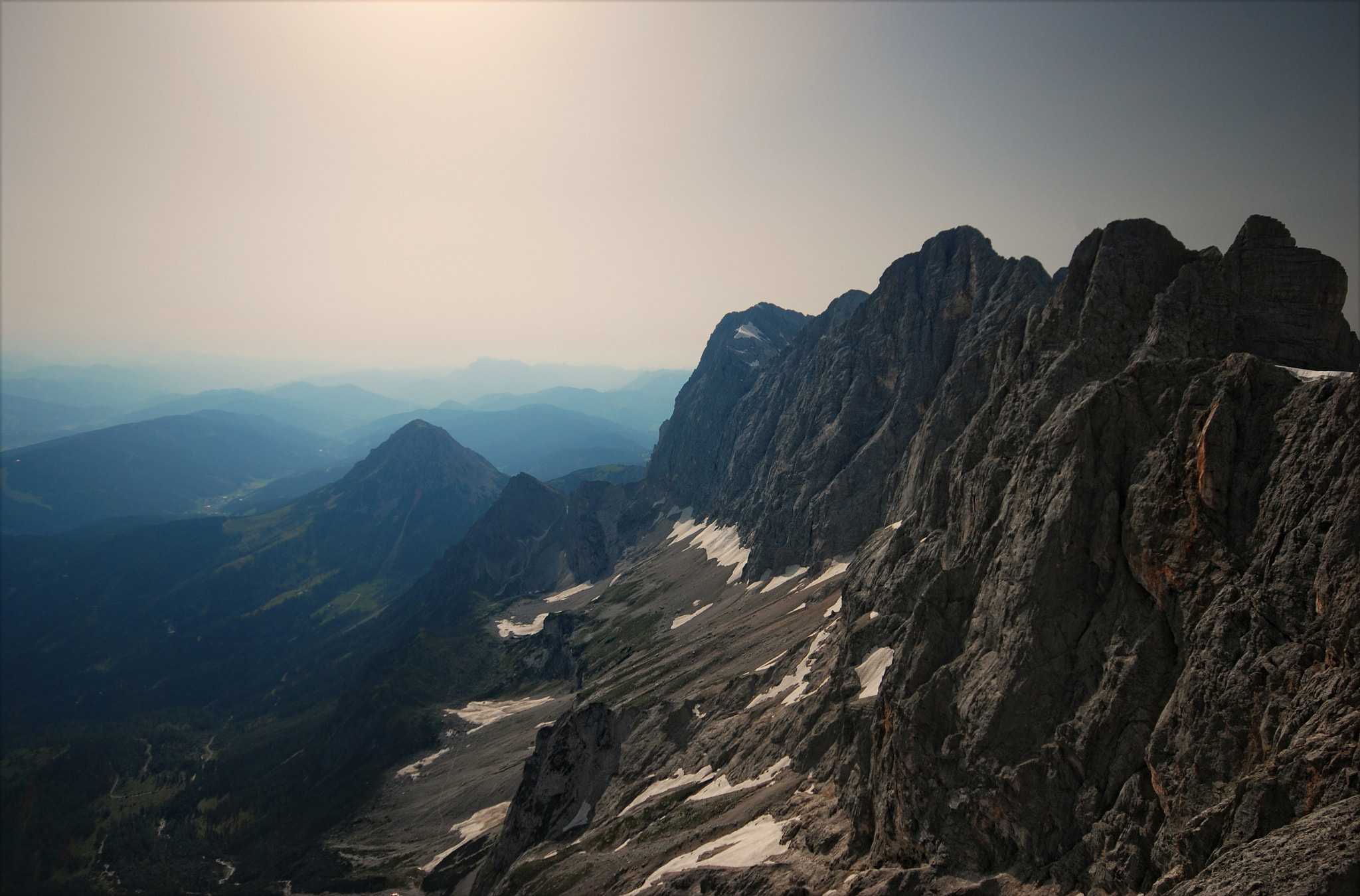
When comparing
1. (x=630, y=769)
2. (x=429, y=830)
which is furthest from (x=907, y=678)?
(x=429, y=830)

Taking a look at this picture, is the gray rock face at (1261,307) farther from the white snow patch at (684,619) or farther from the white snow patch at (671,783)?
the white snow patch at (684,619)

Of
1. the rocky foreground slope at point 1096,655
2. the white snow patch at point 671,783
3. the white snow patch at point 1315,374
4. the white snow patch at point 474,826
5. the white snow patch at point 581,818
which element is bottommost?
the white snow patch at point 474,826

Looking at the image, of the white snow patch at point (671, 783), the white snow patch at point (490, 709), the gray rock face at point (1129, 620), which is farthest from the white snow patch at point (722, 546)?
the gray rock face at point (1129, 620)

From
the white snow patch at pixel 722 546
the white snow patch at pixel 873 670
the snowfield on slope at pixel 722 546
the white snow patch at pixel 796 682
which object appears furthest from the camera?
the white snow patch at pixel 722 546

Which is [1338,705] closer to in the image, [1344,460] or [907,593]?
[1344,460]

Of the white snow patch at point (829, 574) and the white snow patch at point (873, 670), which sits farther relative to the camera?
the white snow patch at point (829, 574)

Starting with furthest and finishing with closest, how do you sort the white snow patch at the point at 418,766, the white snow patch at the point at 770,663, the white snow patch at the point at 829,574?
the white snow patch at the point at 418,766
the white snow patch at the point at 829,574
the white snow patch at the point at 770,663
